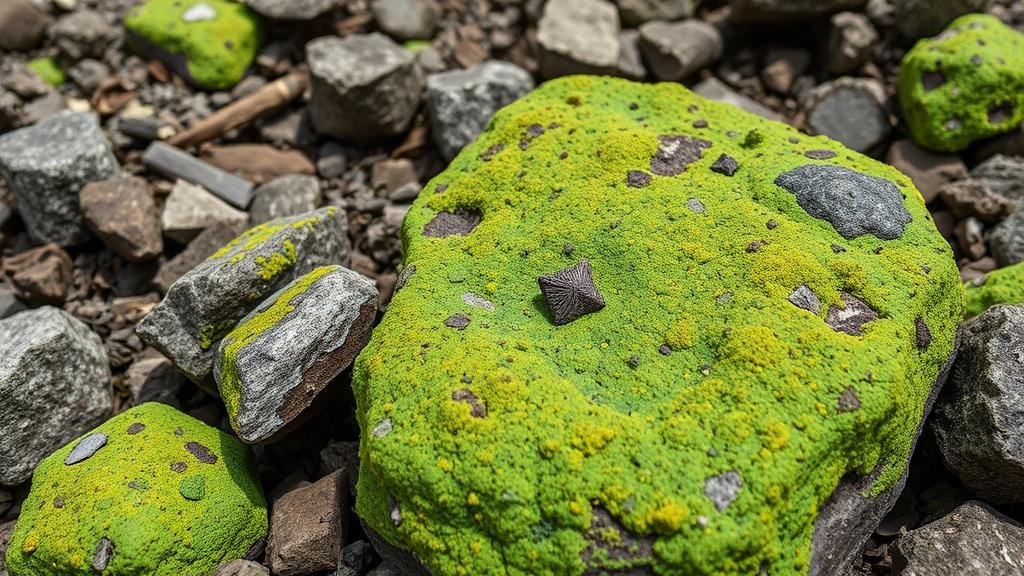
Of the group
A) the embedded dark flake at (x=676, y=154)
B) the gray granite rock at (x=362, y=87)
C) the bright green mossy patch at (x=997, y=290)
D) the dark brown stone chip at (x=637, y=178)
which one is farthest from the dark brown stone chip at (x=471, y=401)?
the gray granite rock at (x=362, y=87)

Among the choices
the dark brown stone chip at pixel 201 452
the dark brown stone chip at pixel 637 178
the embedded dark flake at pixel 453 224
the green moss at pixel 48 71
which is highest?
the dark brown stone chip at pixel 637 178

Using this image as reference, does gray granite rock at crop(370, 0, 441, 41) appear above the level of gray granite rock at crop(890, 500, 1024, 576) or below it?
above

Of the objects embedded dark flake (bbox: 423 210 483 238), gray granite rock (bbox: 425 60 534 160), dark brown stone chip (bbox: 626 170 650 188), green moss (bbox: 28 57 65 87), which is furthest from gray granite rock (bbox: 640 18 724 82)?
green moss (bbox: 28 57 65 87)

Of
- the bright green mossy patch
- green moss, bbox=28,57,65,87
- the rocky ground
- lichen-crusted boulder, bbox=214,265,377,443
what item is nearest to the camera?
lichen-crusted boulder, bbox=214,265,377,443

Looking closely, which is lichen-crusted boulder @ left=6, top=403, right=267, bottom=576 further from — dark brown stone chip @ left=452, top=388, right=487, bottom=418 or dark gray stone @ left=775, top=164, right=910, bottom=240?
dark gray stone @ left=775, top=164, right=910, bottom=240

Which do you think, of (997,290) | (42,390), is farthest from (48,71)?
(997,290)

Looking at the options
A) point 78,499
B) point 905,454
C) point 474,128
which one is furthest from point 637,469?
point 474,128

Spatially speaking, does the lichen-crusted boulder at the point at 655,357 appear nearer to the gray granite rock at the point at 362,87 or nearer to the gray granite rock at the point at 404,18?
the gray granite rock at the point at 362,87

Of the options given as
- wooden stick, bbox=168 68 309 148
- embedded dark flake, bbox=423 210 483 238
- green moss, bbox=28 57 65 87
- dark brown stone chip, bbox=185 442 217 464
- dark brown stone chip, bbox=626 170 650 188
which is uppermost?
dark brown stone chip, bbox=626 170 650 188
